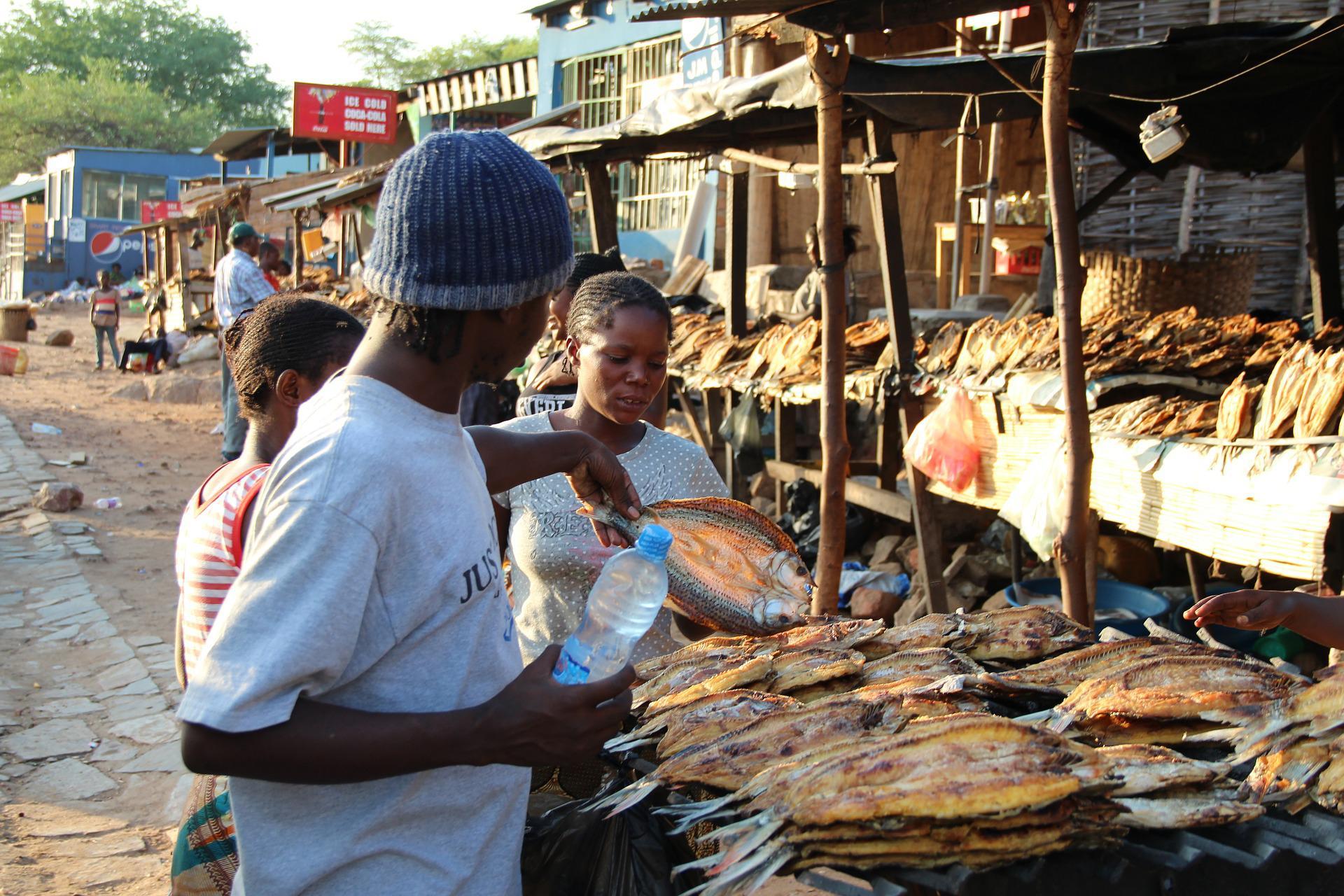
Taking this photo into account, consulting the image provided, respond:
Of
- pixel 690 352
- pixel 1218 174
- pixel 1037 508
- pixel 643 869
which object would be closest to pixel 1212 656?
pixel 643 869

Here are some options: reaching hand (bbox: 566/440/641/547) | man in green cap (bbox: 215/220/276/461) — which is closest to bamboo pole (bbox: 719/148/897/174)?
reaching hand (bbox: 566/440/641/547)

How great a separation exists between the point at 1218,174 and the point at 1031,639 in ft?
27.0

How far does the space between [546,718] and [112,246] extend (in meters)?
49.9

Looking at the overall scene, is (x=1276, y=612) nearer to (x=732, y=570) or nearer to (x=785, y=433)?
(x=732, y=570)

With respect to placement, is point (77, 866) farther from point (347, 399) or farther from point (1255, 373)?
point (1255, 373)

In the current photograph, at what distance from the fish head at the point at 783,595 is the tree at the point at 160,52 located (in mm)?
67688

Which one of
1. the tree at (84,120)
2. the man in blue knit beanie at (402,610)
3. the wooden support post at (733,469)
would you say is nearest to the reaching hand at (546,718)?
the man in blue knit beanie at (402,610)

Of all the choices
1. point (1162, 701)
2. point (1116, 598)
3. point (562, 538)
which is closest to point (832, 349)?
point (1116, 598)

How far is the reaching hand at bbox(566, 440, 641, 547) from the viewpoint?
2.38 m

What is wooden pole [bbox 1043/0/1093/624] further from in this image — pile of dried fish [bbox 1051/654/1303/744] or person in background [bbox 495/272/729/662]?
pile of dried fish [bbox 1051/654/1303/744]

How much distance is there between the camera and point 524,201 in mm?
1451

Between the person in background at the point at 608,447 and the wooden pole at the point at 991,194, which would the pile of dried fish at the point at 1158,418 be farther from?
the wooden pole at the point at 991,194

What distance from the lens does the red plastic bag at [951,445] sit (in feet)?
18.4

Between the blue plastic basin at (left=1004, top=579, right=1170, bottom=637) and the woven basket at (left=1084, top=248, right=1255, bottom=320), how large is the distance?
1.74 meters
